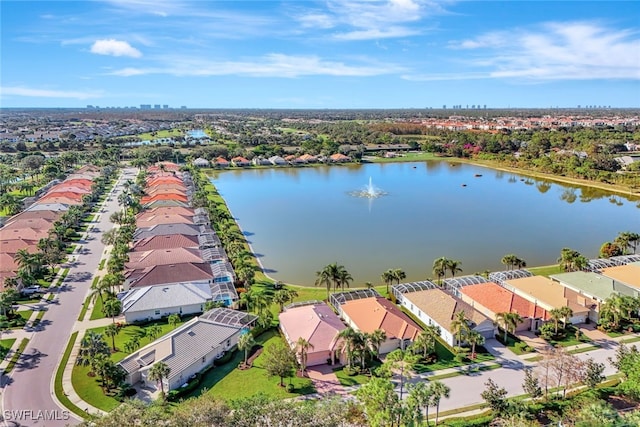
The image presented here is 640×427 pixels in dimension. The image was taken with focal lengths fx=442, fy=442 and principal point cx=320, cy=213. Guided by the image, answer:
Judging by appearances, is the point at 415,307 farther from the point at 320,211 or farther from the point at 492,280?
the point at 320,211

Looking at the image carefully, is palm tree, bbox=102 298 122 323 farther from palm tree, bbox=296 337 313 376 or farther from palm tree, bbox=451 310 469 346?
palm tree, bbox=451 310 469 346

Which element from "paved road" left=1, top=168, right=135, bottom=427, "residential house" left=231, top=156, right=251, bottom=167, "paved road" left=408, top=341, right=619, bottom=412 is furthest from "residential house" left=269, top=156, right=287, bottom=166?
"paved road" left=408, top=341, right=619, bottom=412

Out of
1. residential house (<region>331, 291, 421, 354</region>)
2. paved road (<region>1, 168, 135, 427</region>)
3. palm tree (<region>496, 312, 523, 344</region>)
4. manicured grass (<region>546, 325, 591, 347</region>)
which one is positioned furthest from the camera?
manicured grass (<region>546, 325, 591, 347</region>)

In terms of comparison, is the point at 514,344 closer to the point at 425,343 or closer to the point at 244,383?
the point at 425,343

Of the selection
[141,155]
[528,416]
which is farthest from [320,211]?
[141,155]

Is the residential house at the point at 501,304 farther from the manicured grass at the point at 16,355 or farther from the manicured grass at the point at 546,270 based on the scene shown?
the manicured grass at the point at 16,355

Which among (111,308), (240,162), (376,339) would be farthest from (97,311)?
(240,162)

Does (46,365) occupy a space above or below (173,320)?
below
